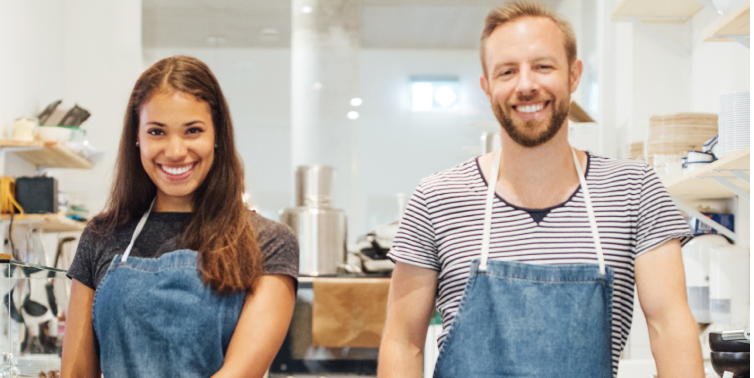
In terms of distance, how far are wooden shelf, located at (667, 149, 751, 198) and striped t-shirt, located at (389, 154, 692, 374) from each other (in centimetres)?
58

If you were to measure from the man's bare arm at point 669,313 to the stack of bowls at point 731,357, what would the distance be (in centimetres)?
58

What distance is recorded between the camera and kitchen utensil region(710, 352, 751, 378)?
168cm

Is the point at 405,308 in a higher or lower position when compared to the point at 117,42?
lower

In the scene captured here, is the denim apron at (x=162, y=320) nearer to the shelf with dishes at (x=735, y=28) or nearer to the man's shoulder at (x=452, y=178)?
the man's shoulder at (x=452, y=178)

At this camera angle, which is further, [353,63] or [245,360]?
[353,63]

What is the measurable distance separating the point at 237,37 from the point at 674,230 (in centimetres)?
397

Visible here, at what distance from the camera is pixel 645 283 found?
1241mm

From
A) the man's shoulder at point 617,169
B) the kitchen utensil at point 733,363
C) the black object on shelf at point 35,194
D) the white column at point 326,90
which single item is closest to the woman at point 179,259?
the man's shoulder at point 617,169

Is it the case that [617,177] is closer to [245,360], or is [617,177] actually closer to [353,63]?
[245,360]

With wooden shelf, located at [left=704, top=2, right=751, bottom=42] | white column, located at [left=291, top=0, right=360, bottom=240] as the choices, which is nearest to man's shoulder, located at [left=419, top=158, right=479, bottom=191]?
wooden shelf, located at [left=704, top=2, right=751, bottom=42]

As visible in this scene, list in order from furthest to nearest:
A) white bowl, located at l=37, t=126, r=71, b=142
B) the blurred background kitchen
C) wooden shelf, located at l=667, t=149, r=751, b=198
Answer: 1. white bowl, located at l=37, t=126, r=71, b=142
2. the blurred background kitchen
3. wooden shelf, located at l=667, t=149, r=751, b=198

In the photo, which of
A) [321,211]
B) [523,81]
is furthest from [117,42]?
[523,81]

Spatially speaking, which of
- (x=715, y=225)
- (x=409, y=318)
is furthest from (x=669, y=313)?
(x=715, y=225)

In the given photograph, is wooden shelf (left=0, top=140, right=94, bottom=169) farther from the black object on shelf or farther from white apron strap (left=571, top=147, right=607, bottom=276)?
white apron strap (left=571, top=147, right=607, bottom=276)
